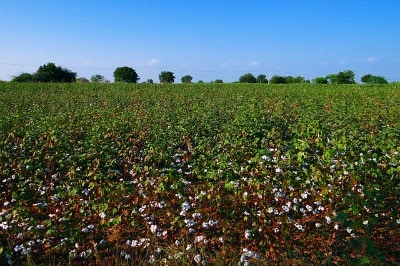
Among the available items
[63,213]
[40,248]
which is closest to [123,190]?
[63,213]

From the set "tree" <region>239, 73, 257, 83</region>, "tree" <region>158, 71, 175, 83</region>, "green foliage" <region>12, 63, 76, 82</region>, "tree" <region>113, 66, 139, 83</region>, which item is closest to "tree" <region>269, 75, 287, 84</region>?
"tree" <region>239, 73, 257, 83</region>

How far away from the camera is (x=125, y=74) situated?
65.1m

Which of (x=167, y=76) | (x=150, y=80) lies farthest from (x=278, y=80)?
(x=167, y=76)

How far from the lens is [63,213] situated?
Answer: 4.08 m

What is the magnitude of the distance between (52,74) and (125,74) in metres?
16.9

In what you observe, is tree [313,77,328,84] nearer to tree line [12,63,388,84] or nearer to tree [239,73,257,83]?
tree line [12,63,388,84]

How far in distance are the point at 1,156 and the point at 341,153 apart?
211 inches

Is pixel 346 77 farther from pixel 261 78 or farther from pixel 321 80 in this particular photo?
pixel 261 78

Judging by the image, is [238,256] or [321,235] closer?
[238,256]

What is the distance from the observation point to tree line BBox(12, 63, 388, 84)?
3650cm

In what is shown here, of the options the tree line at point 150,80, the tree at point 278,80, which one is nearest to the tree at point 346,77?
the tree line at point 150,80

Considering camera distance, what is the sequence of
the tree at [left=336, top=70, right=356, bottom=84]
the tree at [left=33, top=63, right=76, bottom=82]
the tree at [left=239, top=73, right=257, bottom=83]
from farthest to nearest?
the tree at [left=239, top=73, right=257, bottom=83], the tree at [left=33, top=63, right=76, bottom=82], the tree at [left=336, top=70, right=356, bottom=84]

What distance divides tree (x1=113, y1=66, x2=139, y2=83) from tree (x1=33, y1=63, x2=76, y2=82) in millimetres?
10684

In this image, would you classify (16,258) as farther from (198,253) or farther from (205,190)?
(205,190)
